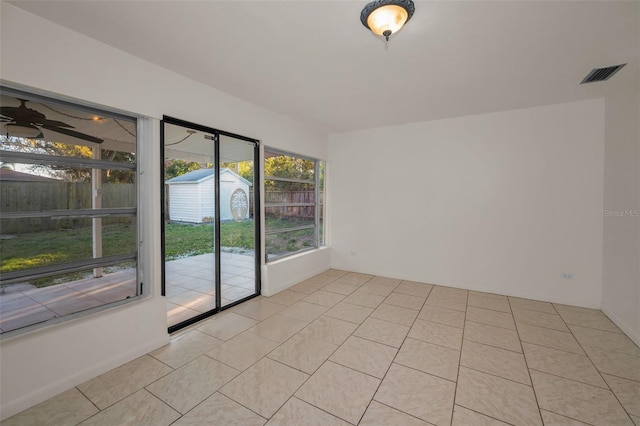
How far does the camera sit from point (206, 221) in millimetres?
3408

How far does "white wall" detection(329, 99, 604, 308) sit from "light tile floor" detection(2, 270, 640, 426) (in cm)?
78

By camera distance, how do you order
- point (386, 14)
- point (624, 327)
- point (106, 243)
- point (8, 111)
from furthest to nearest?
point (624, 327) → point (106, 243) → point (8, 111) → point (386, 14)

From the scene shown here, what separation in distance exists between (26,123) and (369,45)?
9.38 feet

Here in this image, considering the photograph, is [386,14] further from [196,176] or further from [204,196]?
[204,196]

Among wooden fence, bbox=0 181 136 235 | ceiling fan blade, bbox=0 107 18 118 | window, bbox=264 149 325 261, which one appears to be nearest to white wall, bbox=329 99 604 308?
window, bbox=264 149 325 261

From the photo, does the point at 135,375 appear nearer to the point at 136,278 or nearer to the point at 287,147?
the point at 136,278

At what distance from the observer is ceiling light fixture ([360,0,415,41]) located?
1.82m

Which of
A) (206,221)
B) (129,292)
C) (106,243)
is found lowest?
(129,292)

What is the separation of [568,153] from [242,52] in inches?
176

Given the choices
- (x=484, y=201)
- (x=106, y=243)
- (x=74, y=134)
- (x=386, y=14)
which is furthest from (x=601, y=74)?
(x=106, y=243)

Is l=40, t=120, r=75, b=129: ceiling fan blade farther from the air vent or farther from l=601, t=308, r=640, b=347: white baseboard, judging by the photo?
l=601, t=308, r=640, b=347: white baseboard

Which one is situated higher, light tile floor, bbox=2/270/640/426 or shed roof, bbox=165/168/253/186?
shed roof, bbox=165/168/253/186

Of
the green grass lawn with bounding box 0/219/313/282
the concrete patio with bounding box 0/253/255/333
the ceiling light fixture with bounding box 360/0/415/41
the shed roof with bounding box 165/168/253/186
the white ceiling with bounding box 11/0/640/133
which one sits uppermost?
the white ceiling with bounding box 11/0/640/133

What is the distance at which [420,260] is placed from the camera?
4797mm
